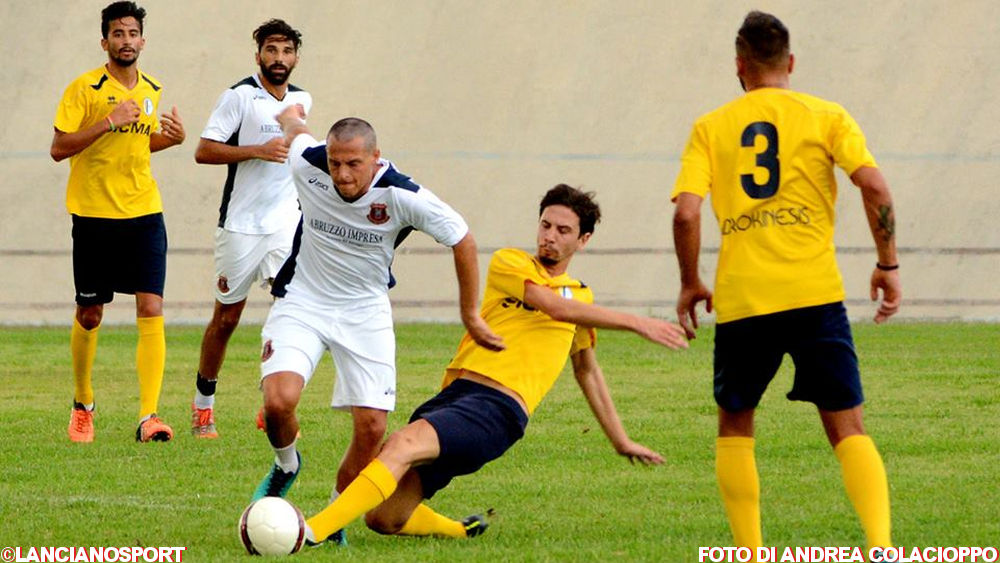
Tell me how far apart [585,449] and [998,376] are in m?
4.80

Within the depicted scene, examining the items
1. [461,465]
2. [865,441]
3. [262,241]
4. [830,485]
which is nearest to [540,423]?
[262,241]

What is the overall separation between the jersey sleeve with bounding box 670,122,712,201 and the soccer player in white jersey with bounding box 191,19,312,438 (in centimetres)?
404

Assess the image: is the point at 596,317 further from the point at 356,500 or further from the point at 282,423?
the point at 282,423

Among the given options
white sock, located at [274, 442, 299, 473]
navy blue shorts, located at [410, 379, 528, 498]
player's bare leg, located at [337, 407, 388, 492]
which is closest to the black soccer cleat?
navy blue shorts, located at [410, 379, 528, 498]

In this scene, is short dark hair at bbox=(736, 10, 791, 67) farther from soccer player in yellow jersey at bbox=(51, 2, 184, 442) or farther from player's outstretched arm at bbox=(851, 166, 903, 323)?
soccer player in yellow jersey at bbox=(51, 2, 184, 442)

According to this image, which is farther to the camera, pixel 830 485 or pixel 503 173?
pixel 503 173

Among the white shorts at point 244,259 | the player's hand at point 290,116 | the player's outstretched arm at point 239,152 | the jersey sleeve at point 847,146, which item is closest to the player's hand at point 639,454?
the jersey sleeve at point 847,146

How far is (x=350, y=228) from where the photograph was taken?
21.8 ft

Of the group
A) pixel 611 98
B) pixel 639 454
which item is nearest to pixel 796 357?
pixel 639 454

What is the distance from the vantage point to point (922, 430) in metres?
9.44

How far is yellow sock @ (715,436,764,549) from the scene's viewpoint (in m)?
5.54

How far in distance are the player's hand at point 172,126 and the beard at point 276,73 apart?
22.1 inches

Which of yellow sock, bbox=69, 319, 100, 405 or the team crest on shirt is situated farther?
yellow sock, bbox=69, 319, 100, 405

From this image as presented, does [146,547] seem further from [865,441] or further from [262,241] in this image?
[262,241]
